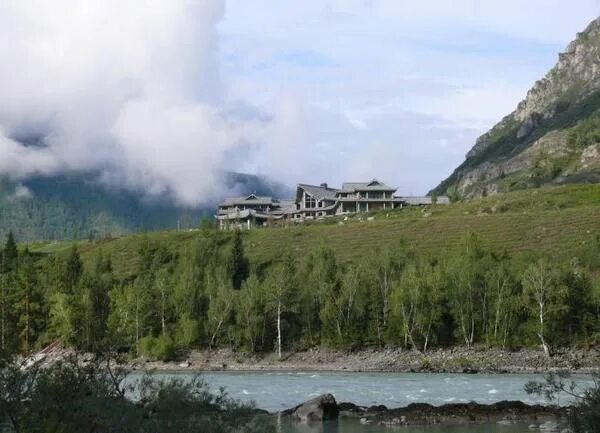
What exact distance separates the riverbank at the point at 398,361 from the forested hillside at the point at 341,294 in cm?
208

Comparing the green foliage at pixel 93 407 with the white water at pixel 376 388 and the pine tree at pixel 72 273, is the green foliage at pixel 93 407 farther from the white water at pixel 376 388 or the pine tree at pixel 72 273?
the pine tree at pixel 72 273

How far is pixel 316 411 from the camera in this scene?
4678cm

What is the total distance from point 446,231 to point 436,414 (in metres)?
92.6

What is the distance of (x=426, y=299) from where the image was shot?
9706cm

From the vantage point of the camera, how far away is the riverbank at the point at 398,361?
81.3 m

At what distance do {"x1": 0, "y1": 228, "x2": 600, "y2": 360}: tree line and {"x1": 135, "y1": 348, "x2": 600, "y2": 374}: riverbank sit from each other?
1.87 metres

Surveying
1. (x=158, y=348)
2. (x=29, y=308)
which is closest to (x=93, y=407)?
(x=158, y=348)

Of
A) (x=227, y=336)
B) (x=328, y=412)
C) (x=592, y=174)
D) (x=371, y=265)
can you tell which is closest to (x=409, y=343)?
(x=371, y=265)

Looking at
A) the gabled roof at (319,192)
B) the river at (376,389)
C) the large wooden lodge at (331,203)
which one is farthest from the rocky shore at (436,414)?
the gabled roof at (319,192)

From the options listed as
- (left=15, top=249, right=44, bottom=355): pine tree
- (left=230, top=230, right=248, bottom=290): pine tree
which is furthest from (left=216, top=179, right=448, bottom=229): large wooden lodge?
(left=15, top=249, right=44, bottom=355): pine tree

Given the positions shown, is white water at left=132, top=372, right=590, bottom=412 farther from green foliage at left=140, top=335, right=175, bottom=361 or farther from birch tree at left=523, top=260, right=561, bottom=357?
green foliage at left=140, top=335, right=175, bottom=361

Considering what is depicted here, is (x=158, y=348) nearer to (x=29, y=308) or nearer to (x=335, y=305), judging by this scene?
(x=335, y=305)

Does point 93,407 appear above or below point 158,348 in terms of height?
above

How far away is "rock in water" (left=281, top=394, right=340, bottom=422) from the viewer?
1831 inches
